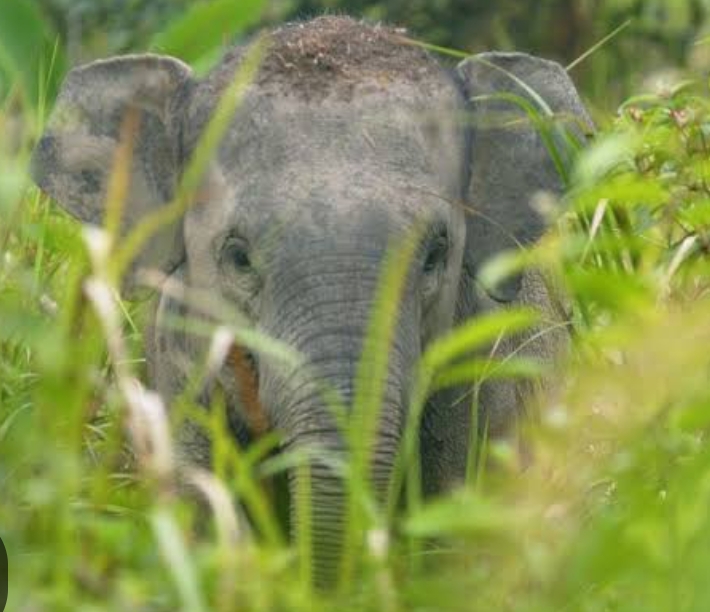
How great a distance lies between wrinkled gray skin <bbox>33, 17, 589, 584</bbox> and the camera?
6156mm

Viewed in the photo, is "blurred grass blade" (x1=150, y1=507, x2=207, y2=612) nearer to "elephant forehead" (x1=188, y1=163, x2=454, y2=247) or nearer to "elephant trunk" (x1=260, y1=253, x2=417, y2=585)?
"elephant trunk" (x1=260, y1=253, x2=417, y2=585)

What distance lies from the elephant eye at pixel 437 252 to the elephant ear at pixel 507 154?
31 centimetres

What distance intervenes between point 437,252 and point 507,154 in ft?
1.76

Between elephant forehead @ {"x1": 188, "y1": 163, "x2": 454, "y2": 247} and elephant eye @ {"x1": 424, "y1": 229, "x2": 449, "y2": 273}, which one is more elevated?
elephant forehead @ {"x1": 188, "y1": 163, "x2": 454, "y2": 247}

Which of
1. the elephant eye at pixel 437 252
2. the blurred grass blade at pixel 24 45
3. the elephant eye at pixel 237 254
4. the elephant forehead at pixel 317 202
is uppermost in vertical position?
the blurred grass blade at pixel 24 45

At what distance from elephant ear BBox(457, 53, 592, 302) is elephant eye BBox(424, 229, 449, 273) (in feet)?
1.01

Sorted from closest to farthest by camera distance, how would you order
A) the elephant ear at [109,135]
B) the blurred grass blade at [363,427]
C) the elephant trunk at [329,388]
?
the blurred grass blade at [363,427] < the elephant trunk at [329,388] < the elephant ear at [109,135]

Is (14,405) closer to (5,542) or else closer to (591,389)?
(5,542)

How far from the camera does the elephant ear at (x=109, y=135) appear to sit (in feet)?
22.7

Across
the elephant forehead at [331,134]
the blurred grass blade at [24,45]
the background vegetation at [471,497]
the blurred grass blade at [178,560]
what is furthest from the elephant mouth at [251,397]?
the blurred grass blade at [178,560]

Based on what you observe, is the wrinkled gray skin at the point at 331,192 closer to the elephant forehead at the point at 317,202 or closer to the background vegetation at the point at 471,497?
the elephant forehead at the point at 317,202

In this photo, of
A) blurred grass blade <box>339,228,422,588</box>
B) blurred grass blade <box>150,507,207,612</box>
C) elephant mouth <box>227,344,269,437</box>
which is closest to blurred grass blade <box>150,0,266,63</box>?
elephant mouth <box>227,344,269,437</box>

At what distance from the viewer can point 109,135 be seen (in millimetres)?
6953

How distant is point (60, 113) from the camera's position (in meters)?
6.91
